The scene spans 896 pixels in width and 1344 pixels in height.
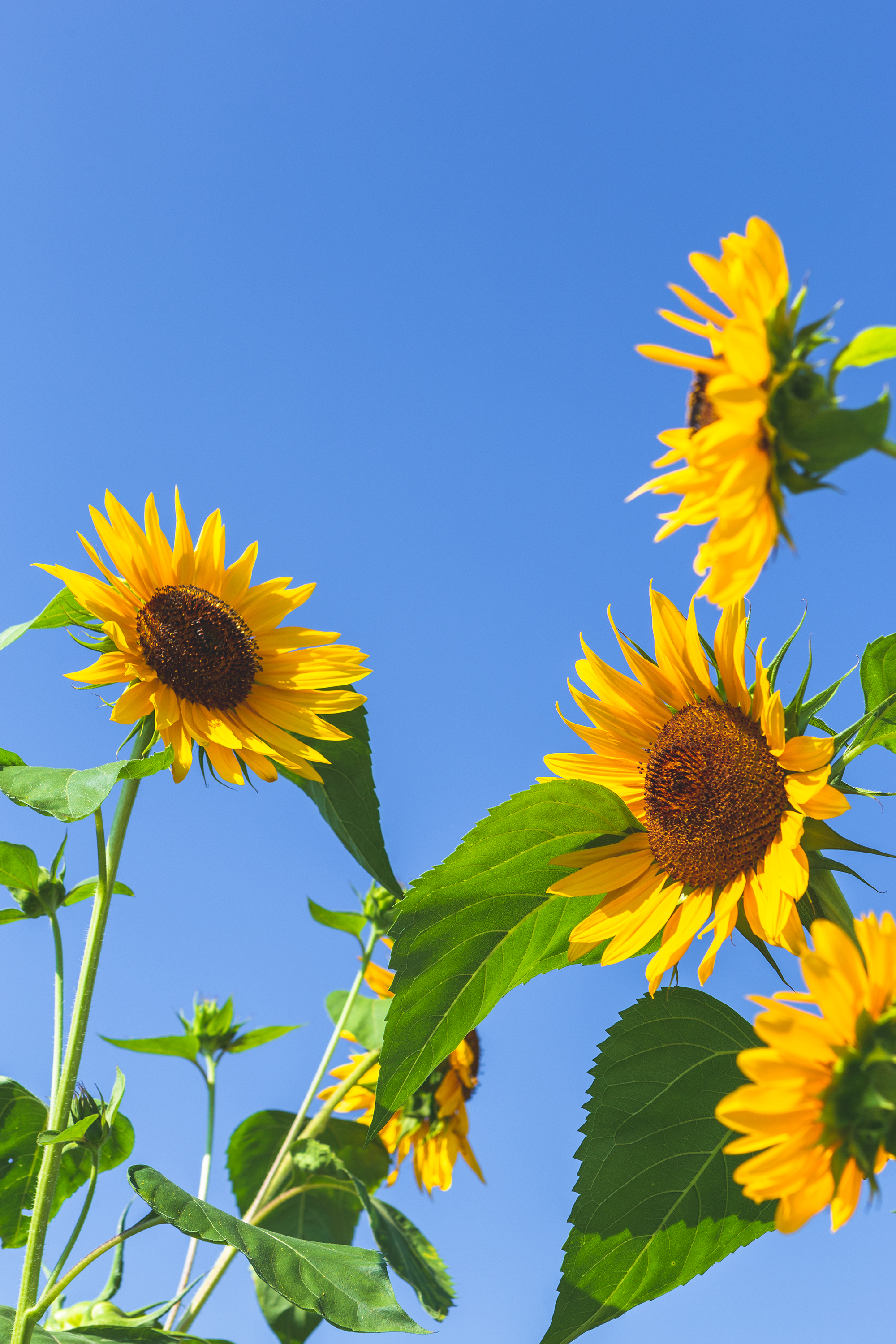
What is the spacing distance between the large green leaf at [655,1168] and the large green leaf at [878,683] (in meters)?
0.40

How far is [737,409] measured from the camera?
0.93m

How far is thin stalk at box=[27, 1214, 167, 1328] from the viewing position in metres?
1.33

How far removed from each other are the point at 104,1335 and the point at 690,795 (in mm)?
1199

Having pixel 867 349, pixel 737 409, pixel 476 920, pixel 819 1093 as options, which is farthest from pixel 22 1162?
pixel 867 349

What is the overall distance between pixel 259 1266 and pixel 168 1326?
0.81 m

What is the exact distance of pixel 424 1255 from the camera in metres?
2.40

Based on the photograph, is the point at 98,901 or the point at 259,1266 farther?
the point at 98,901

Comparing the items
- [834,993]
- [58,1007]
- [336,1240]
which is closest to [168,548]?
[58,1007]

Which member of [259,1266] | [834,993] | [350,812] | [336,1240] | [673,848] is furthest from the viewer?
[336,1240]

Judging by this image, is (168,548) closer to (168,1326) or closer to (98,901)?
(98,901)

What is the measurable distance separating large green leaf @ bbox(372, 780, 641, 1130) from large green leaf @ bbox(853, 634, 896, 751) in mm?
335

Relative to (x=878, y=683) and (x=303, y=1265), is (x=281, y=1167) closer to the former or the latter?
(x=303, y=1265)

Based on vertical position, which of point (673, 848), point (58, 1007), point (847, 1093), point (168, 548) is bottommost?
point (847, 1093)

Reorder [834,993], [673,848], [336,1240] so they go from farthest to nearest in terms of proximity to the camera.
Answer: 1. [336,1240]
2. [673,848]
3. [834,993]
